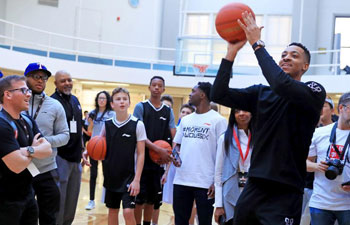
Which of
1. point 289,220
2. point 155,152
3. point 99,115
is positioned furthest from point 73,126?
point 289,220

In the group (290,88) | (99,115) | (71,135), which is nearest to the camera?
(290,88)

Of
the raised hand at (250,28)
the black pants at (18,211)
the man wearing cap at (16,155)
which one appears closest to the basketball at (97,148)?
the man wearing cap at (16,155)

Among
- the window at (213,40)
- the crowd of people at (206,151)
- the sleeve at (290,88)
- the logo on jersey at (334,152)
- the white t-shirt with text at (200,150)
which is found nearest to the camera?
the sleeve at (290,88)

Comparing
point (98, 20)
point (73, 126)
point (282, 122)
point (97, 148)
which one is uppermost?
point (98, 20)

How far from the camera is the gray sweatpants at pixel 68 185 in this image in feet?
16.6

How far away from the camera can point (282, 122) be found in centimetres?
260

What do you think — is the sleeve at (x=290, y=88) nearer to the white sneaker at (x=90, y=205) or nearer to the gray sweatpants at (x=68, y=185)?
the gray sweatpants at (x=68, y=185)

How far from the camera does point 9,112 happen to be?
3.39m

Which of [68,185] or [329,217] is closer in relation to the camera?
[329,217]

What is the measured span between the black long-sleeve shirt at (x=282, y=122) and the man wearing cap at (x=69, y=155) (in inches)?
118

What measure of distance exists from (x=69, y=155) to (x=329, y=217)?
10.1ft

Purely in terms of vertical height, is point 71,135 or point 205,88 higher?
point 205,88

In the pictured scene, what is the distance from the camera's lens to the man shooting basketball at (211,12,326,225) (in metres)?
2.51

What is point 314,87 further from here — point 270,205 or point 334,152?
point 334,152
